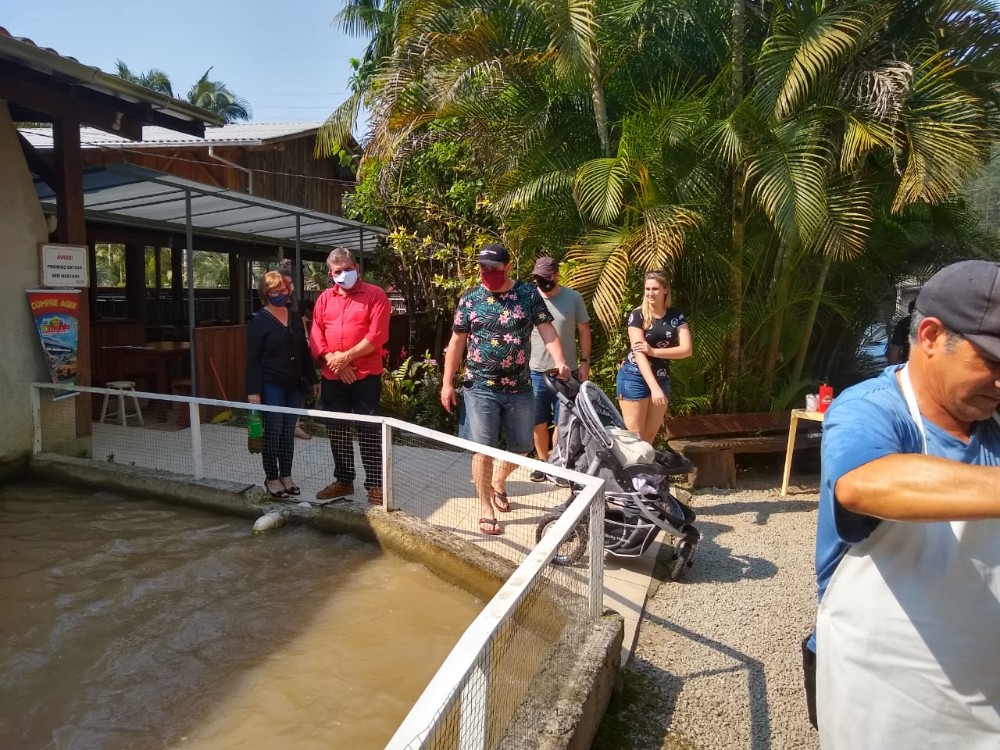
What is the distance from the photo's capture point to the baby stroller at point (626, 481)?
4.18 metres

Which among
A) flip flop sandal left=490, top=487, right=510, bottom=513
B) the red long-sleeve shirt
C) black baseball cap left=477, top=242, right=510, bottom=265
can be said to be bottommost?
flip flop sandal left=490, top=487, right=510, bottom=513

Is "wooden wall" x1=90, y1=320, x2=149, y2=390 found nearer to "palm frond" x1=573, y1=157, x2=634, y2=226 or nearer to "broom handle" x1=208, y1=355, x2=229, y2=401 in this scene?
"broom handle" x1=208, y1=355, x2=229, y2=401

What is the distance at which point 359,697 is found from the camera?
3.16 metres

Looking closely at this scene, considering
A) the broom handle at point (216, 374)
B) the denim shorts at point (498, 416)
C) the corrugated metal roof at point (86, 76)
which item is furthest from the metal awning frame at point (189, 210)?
the denim shorts at point (498, 416)

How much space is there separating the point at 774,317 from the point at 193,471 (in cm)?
509

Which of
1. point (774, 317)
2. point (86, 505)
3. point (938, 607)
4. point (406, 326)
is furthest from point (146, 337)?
point (938, 607)

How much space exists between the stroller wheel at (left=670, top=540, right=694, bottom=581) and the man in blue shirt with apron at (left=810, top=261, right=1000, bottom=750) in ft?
9.10

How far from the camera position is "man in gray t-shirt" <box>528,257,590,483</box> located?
18.1 feet

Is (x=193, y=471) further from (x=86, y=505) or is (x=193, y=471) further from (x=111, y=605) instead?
(x=111, y=605)

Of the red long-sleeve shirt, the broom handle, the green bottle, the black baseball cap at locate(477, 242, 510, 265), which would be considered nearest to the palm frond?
the black baseball cap at locate(477, 242, 510, 265)

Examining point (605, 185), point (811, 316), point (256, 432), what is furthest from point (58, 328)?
point (811, 316)

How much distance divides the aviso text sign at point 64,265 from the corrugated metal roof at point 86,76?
4.46 feet

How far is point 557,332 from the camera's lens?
540 centimetres

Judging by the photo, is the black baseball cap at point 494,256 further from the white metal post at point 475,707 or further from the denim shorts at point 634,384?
the white metal post at point 475,707
